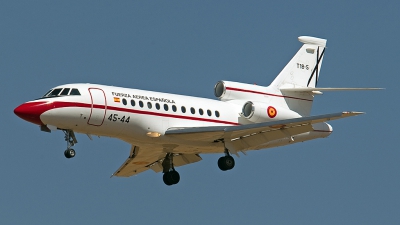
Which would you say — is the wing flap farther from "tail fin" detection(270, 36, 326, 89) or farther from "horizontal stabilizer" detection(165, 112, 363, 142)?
"tail fin" detection(270, 36, 326, 89)

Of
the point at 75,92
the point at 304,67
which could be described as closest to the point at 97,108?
the point at 75,92

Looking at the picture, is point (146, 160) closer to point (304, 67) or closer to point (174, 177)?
point (174, 177)

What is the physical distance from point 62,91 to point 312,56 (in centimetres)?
1142

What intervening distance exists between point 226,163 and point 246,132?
1.32 m

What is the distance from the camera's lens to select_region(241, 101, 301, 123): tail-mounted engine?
34.3 metres

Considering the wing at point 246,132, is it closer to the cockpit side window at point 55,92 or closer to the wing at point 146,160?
the wing at point 146,160

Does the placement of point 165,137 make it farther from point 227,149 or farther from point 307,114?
point 307,114

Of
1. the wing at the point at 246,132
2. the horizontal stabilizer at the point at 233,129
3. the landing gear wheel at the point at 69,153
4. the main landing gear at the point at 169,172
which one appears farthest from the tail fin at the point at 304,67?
the landing gear wheel at the point at 69,153

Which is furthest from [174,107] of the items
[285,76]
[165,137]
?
[285,76]

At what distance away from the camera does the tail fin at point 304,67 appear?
37.2 metres

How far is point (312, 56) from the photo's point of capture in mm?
38219

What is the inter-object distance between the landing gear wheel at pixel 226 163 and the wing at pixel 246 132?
1.59ft

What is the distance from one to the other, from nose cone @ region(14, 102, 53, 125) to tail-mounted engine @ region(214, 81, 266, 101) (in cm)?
726

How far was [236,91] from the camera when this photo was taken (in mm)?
35375
